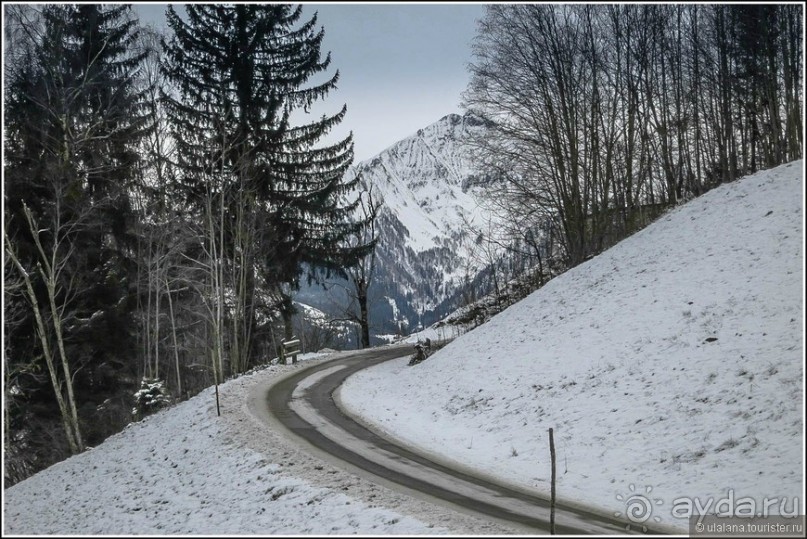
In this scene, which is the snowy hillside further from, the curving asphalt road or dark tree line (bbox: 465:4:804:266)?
dark tree line (bbox: 465:4:804:266)

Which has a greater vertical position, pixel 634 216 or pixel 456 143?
pixel 456 143

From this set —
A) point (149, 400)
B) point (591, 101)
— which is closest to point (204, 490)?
point (149, 400)

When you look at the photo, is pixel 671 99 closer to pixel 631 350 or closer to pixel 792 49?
pixel 792 49

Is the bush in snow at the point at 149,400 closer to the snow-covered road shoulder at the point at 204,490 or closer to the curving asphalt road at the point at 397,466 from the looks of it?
the snow-covered road shoulder at the point at 204,490

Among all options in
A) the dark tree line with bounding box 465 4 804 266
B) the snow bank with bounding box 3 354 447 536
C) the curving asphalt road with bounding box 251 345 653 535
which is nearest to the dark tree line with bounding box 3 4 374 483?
the snow bank with bounding box 3 354 447 536

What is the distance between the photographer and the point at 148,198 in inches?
1083

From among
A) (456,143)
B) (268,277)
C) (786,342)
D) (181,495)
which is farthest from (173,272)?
(786,342)

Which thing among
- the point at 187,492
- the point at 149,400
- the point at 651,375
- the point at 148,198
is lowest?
the point at 187,492

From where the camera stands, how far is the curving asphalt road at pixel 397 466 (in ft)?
31.8

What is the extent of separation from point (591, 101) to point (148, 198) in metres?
21.2

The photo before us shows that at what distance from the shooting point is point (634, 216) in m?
26.0

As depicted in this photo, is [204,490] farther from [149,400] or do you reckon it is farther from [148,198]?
[148,198]

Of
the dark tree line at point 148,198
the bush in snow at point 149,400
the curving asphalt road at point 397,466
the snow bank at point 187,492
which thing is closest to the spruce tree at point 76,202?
the dark tree line at point 148,198

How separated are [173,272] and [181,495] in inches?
666
